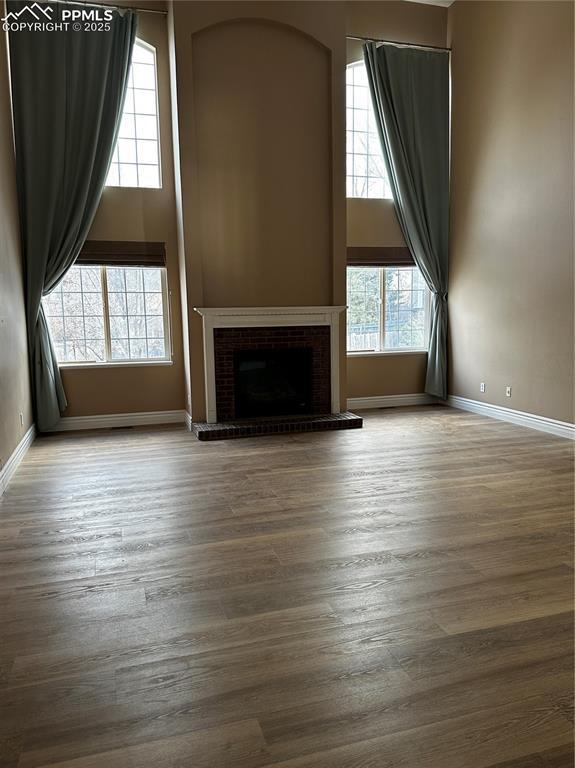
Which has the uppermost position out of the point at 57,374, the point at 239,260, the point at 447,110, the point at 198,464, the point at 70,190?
the point at 447,110

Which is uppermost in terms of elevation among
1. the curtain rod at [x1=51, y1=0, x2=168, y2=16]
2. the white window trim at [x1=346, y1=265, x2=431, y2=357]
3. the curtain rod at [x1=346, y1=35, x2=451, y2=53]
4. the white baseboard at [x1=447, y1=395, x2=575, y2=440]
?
the curtain rod at [x1=51, y1=0, x2=168, y2=16]

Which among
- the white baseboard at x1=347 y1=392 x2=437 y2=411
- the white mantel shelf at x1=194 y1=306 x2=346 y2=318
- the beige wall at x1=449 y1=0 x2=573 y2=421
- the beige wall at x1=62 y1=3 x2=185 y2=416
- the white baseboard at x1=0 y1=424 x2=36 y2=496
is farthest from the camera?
the white baseboard at x1=347 y1=392 x2=437 y2=411

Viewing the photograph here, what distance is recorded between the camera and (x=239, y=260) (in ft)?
20.8

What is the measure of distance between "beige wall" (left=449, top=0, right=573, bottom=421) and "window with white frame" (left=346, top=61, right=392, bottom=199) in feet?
3.18

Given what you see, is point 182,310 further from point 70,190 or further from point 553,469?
point 553,469

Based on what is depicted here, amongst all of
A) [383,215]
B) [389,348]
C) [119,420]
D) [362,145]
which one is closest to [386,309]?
[389,348]

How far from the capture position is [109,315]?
21.5ft

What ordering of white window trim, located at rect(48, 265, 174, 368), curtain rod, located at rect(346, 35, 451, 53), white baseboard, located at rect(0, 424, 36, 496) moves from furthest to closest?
1. curtain rod, located at rect(346, 35, 451, 53)
2. white window trim, located at rect(48, 265, 174, 368)
3. white baseboard, located at rect(0, 424, 36, 496)

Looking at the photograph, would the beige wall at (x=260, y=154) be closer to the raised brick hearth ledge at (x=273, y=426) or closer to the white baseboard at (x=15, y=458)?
the raised brick hearth ledge at (x=273, y=426)

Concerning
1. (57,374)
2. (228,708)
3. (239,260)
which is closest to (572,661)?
(228,708)

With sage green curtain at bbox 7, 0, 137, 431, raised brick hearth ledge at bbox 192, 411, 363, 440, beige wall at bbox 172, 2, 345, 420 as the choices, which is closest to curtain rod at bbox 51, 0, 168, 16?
sage green curtain at bbox 7, 0, 137, 431

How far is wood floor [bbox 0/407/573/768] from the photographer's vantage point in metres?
1.75

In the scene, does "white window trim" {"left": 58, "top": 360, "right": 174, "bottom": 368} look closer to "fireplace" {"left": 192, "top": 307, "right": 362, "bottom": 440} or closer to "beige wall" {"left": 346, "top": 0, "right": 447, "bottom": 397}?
"fireplace" {"left": 192, "top": 307, "right": 362, "bottom": 440}

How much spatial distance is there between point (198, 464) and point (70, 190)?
3.42m
